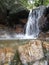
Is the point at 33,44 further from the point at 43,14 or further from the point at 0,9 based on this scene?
the point at 0,9

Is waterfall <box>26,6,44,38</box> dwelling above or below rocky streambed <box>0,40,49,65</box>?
above

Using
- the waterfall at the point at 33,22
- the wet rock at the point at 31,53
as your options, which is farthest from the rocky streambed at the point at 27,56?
the waterfall at the point at 33,22

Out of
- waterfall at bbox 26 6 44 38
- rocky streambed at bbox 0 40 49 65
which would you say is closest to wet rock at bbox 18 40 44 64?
rocky streambed at bbox 0 40 49 65

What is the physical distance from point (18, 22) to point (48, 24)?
3570 mm

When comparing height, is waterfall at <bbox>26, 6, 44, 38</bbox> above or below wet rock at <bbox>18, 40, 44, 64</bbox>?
above

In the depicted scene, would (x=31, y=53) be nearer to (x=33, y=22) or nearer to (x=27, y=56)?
(x=27, y=56)

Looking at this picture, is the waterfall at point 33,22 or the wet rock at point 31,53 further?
the waterfall at point 33,22

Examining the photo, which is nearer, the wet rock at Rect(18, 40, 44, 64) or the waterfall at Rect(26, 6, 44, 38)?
the wet rock at Rect(18, 40, 44, 64)

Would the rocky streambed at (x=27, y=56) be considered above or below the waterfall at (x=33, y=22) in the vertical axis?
below

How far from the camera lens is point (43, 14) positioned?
15.7 metres

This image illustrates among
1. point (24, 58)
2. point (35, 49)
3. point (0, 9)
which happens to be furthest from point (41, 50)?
point (0, 9)

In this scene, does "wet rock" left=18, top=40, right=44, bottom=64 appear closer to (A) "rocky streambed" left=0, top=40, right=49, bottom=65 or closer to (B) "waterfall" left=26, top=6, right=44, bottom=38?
(A) "rocky streambed" left=0, top=40, right=49, bottom=65

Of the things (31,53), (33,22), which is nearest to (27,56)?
(31,53)

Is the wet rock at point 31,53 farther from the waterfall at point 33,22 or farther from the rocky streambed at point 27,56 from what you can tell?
the waterfall at point 33,22
